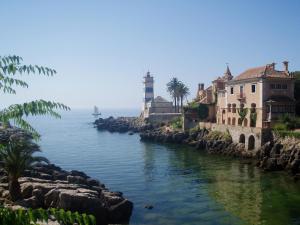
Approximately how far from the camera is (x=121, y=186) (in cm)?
3831

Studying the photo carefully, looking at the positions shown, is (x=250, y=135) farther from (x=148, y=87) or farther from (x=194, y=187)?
(x=148, y=87)

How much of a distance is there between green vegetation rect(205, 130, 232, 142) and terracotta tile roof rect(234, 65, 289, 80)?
10.8 metres

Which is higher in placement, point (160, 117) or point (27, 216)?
point (160, 117)

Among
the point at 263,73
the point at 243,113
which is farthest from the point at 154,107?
the point at 263,73

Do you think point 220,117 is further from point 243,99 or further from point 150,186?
point 150,186

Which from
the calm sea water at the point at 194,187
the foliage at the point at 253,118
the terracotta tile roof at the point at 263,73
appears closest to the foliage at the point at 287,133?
the calm sea water at the point at 194,187

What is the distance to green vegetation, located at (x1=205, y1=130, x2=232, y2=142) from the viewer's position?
63.8m

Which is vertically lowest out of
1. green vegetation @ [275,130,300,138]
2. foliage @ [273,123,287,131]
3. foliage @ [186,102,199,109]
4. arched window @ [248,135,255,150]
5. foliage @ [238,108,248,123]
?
arched window @ [248,135,255,150]

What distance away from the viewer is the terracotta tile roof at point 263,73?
205ft

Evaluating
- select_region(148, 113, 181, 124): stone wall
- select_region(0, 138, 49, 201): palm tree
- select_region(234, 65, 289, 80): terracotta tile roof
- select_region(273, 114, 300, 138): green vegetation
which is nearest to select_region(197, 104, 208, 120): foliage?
select_region(234, 65, 289, 80): terracotta tile roof

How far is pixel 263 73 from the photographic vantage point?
62062mm

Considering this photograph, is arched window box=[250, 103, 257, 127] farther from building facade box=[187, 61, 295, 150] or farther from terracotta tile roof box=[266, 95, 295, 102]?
terracotta tile roof box=[266, 95, 295, 102]

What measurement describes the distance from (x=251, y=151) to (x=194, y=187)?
70.9 ft

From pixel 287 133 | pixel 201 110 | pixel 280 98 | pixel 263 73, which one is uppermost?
pixel 263 73
